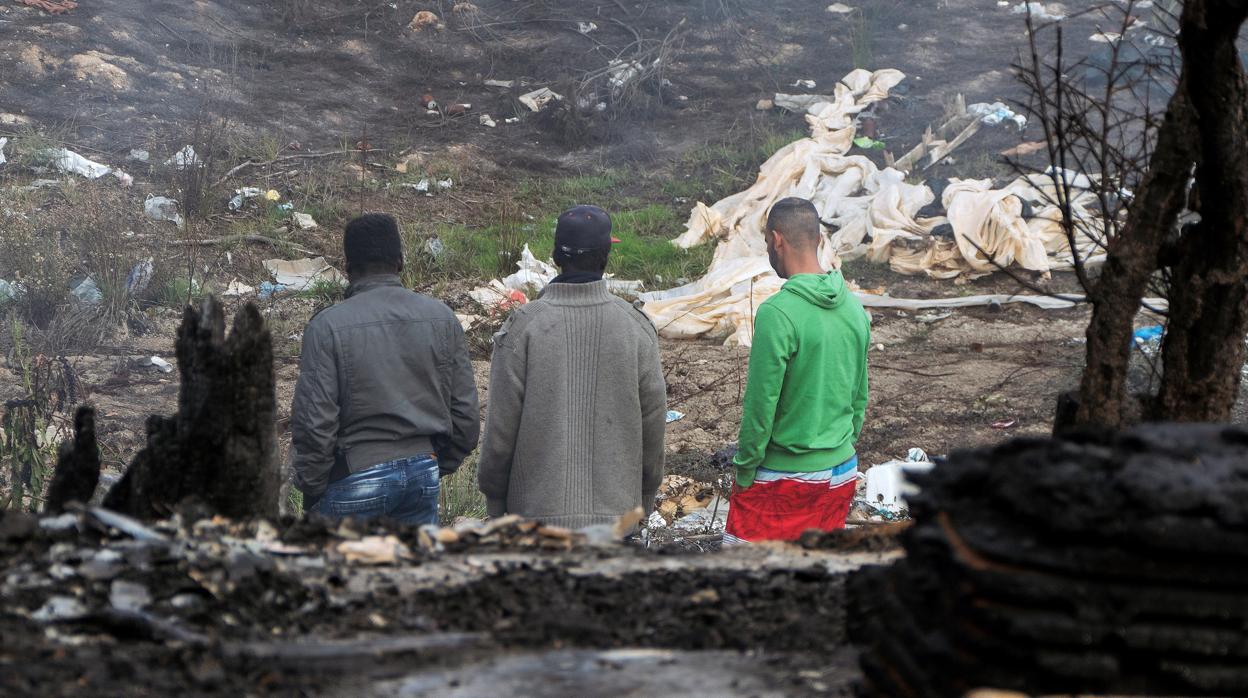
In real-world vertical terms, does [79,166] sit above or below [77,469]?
above

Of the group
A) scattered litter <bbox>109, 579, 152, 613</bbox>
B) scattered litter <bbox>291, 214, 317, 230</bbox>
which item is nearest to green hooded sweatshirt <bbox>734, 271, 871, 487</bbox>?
scattered litter <bbox>109, 579, 152, 613</bbox>

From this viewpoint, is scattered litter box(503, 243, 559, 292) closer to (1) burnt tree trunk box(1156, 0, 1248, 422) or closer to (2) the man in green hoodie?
(2) the man in green hoodie

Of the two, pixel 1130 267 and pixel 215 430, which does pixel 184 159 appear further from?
pixel 1130 267

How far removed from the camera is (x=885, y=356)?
879 centimetres

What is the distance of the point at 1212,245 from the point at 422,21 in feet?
50.9

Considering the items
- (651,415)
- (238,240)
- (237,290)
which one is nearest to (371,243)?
(651,415)

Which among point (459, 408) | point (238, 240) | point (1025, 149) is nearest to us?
point (459, 408)

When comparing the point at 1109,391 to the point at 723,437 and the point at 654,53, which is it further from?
the point at 654,53

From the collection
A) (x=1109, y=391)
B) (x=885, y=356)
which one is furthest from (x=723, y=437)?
(x=1109, y=391)

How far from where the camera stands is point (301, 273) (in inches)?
382

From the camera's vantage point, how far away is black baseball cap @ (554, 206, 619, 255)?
3.81 m

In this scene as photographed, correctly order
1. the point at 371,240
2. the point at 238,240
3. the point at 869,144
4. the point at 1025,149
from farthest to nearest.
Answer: the point at 869,144 < the point at 1025,149 < the point at 238,240 < the point at 371,240

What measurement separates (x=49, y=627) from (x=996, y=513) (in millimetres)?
1689

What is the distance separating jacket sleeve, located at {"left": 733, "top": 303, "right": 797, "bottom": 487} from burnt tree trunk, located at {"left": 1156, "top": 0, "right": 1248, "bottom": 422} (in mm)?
1392
